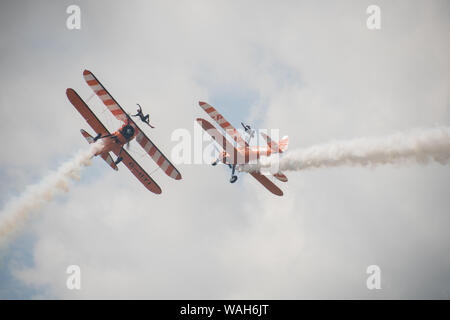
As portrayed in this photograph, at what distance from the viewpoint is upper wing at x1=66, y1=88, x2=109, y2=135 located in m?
26.8

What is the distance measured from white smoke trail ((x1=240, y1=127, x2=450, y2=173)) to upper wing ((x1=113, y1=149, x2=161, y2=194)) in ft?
25.3

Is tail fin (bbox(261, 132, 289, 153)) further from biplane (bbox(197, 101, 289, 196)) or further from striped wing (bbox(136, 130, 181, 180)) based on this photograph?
striped wing (bbox(136, 130, 181, 180))

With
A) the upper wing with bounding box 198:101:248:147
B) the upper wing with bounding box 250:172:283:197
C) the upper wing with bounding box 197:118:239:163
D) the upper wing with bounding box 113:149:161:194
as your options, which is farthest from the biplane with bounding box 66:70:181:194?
the upper wing with bounding box 250:172:283:197

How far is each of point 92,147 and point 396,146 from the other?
17267 millimetres

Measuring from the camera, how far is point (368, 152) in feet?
69.7

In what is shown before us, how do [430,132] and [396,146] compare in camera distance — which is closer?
[430,132]

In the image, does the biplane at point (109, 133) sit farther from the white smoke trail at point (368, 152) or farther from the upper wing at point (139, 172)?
the white smoke trail at point (368, 152)

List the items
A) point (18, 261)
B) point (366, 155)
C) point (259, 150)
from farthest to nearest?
point (18, 261) → point (259, 150) → point (366, 155)

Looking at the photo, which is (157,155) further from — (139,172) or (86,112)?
(86,112)

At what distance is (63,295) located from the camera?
104 meters

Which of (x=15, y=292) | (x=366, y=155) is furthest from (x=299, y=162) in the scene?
(x=15, y=292)

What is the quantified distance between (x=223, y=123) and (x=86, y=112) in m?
8.00

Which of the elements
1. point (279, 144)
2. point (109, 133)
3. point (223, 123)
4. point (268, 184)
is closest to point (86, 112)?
point (109, 133)
